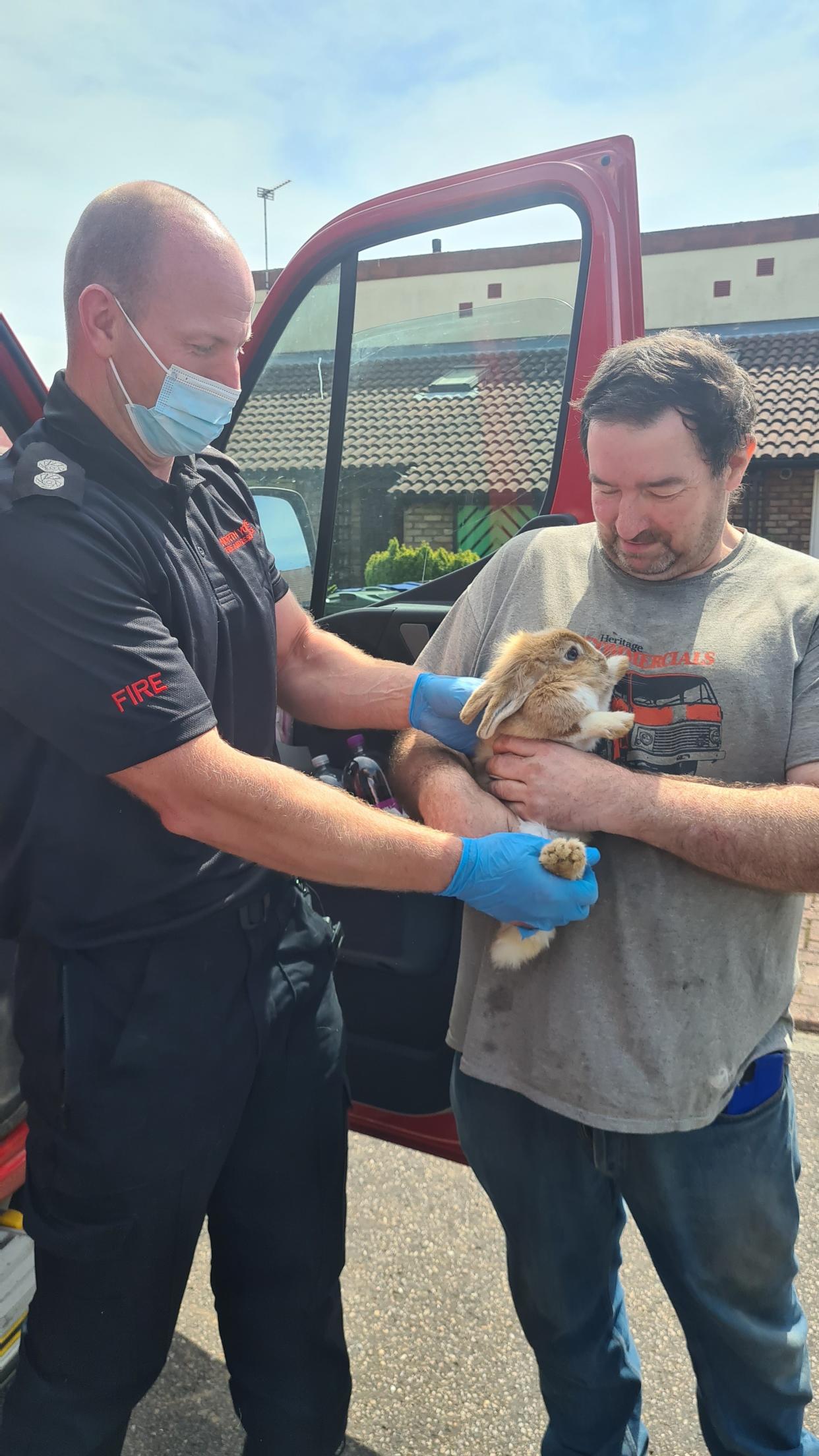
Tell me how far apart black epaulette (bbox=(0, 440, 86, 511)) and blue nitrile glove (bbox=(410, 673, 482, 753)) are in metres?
0.78

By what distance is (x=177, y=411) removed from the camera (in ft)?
5.52

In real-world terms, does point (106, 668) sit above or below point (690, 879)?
above

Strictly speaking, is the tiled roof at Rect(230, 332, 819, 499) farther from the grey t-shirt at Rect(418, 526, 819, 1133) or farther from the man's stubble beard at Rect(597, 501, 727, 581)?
the grey t-shirt at Rect(418, 526, 819, 1133)

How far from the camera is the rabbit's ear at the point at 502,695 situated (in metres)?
1.62

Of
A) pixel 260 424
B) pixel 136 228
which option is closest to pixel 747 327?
pixel 260 424

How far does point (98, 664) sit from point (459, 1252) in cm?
231

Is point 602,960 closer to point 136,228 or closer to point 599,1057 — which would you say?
point 599,1057

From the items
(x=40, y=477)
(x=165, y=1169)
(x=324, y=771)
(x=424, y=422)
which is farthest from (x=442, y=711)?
(x=424, y=422)

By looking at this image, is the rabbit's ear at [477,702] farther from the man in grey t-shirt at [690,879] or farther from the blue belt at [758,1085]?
the blue belt at [758,1085]

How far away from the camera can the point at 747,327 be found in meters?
18.6

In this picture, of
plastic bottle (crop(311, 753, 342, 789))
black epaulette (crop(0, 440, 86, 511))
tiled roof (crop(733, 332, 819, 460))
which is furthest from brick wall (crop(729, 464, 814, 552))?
black epaulette (crop(0, 440, 86, 511))

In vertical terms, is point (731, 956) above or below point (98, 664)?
below

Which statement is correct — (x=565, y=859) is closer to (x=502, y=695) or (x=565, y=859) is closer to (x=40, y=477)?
(x=502, y=695)

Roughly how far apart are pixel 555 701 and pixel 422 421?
137 cm
